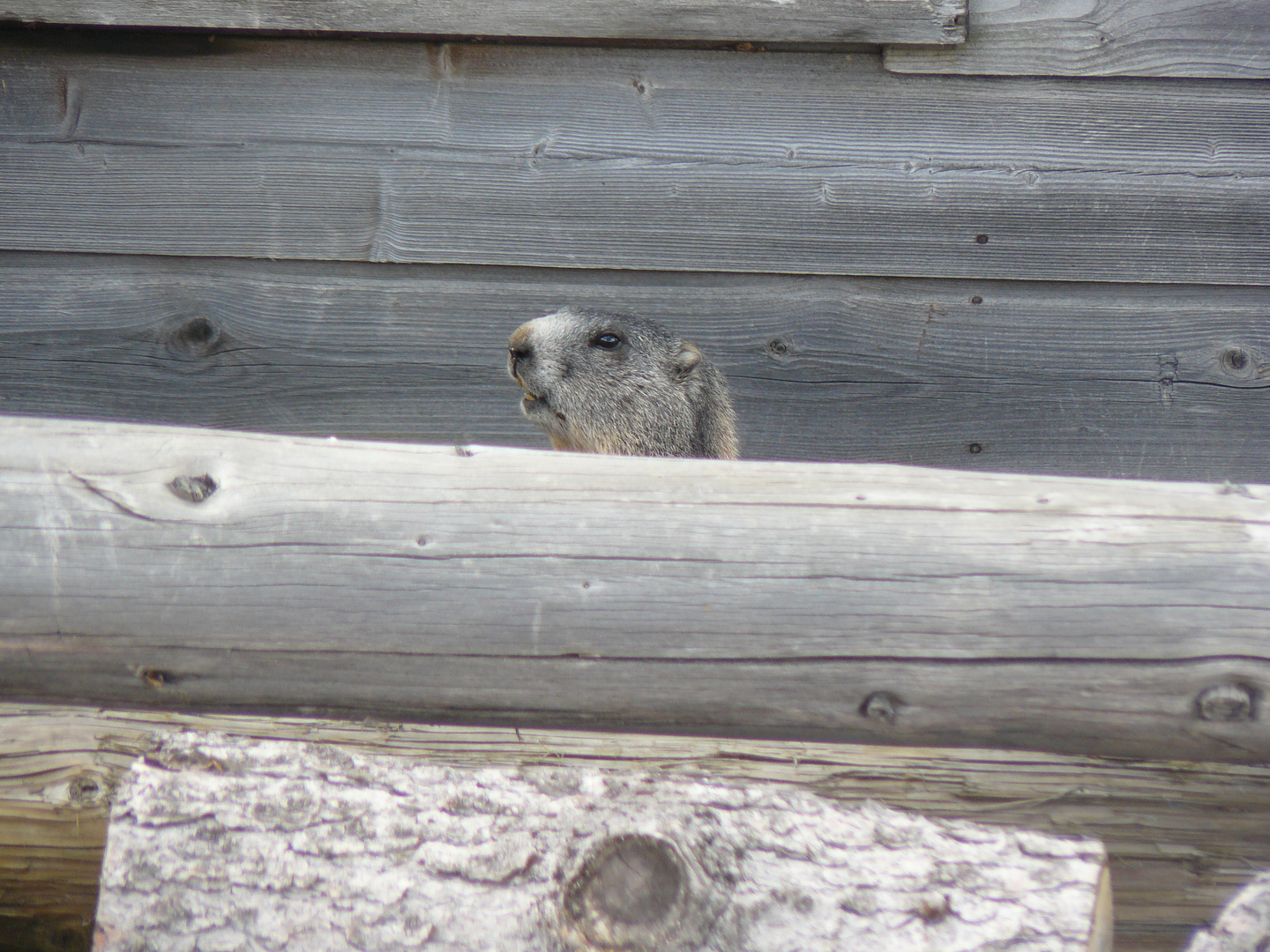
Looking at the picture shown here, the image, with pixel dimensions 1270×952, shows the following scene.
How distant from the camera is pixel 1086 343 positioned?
Result: 2822 millimetres

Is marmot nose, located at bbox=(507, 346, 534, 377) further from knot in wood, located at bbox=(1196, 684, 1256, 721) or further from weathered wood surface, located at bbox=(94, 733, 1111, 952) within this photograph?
knot in wood, located at bbox=(1196, 684, 1256, 721)

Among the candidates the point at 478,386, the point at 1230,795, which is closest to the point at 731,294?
the point at 478,386

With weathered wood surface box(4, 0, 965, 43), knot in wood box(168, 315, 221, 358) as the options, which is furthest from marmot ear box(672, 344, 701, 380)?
knot in wood box(168, 315, 221, 358)

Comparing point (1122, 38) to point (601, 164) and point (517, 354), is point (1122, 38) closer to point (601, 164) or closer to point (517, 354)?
point (601, 164)

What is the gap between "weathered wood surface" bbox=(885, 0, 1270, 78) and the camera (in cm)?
264

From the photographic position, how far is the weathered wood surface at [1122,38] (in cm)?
264

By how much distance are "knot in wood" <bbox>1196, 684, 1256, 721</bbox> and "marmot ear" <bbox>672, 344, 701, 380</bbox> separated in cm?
181

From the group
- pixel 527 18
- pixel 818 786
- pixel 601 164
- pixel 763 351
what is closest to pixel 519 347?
pixel 601 164

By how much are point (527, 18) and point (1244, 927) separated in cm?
248

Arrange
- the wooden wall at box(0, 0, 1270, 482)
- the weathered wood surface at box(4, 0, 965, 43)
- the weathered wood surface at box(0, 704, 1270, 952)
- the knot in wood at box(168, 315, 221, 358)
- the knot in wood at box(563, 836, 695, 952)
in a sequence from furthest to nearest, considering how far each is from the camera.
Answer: the knot in wood at box(168, 315, 221, 358)
the wooden wall at box(0, 0, 1270, 482)
the weathered wood surface at box(4, 0, 965, 43)
the weathered wood surface at box(0, 704, 1270, 952)
the knot in wood at box(563, 836, 695, 952)

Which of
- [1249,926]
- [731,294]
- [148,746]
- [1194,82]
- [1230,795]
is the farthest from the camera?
[731,294]

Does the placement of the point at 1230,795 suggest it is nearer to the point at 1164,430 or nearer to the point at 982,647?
the point at 982,647

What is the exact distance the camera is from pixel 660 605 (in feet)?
4.36

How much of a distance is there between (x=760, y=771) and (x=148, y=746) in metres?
0.91
